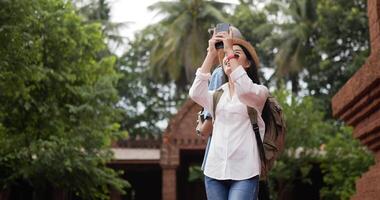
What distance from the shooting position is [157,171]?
841 inches

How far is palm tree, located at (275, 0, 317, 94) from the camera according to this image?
26469 millimetres

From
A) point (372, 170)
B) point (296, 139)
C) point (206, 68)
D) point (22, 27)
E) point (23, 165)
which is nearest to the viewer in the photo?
point (206, 68)

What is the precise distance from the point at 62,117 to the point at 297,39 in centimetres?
1540

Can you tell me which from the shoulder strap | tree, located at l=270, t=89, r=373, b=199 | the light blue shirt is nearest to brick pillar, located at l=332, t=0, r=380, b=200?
the light blue shirt

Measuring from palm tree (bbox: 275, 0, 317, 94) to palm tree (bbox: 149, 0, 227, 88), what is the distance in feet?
9.86

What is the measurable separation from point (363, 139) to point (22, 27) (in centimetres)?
604

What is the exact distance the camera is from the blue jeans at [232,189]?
113 inches

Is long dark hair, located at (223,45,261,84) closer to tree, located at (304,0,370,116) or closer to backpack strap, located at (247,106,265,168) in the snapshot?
backpack strap, located at (247,106,265,168)

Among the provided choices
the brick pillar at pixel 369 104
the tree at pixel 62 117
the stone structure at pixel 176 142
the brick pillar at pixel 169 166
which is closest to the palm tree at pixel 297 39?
the stone structure at pixel 176 142

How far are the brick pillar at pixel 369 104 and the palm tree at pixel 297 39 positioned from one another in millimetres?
21356

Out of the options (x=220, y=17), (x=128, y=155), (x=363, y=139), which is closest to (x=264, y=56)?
(x=220, y=17)

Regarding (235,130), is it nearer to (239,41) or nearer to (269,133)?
(269,133)

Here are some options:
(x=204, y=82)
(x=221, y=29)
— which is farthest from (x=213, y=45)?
(x=204, y=82)

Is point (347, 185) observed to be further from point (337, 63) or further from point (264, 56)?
point (264, 56)
